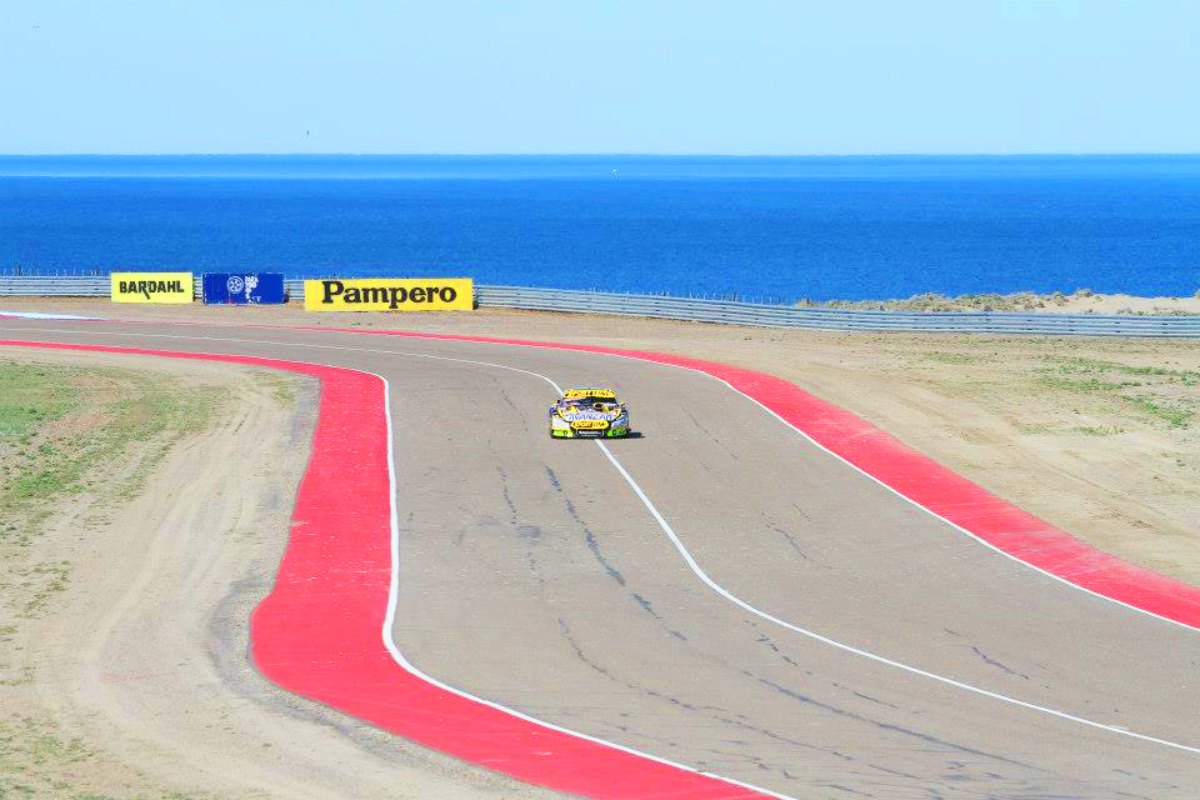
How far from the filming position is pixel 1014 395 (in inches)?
1951

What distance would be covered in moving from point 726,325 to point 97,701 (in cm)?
5284

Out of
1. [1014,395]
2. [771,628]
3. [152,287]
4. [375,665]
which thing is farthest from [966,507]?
[152,287]

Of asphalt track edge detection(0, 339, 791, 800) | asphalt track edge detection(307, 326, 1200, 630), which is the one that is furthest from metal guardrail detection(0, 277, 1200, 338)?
asphalt track edge detection(0, 339, 791, 800)

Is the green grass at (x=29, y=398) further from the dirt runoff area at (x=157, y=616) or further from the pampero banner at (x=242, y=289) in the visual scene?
the pampero banner at (x=242, y=289)

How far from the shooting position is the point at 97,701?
2027 centimetres

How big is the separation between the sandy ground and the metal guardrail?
2.93ft

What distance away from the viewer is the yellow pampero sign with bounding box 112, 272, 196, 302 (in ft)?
256

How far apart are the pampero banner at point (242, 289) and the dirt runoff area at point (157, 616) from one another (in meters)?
28.8

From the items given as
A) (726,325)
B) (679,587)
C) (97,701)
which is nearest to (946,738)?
(679,587)

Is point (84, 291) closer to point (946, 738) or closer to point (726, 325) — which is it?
point (726, 325)

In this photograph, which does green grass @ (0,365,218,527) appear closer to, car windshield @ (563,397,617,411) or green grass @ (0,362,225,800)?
green grass @ (0,362,225,800)

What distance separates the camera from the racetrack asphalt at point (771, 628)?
1841cm

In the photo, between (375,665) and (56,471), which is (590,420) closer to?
(56,471)

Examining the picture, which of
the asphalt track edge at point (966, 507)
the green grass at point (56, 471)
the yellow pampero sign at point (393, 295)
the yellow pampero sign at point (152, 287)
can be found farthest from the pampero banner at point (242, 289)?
the asphalt track edge at point (966, 507)
